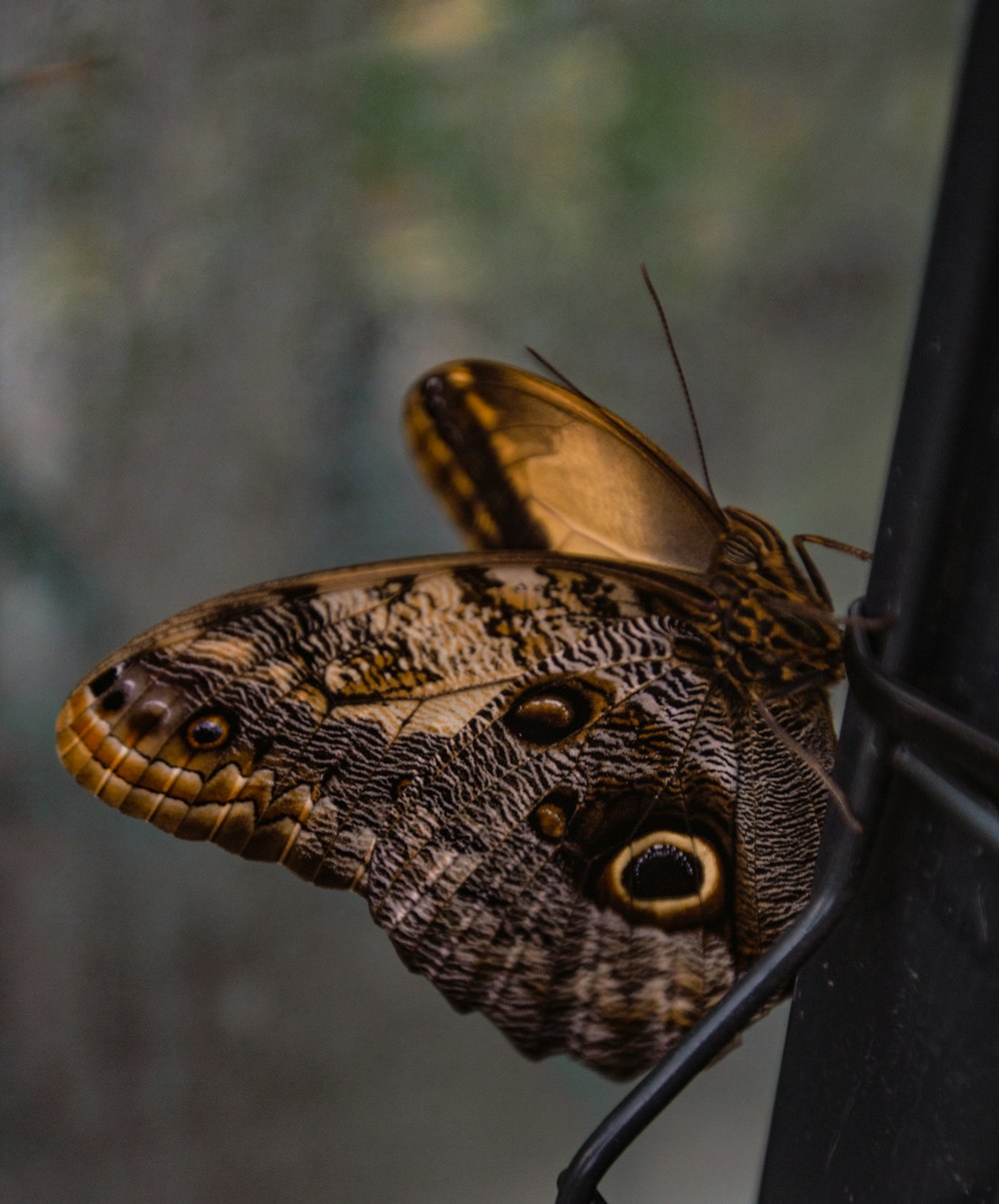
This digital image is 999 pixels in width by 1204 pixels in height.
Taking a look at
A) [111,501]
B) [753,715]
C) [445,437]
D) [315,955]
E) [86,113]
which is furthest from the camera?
[315,955]

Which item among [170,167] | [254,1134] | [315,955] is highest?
[170,167]

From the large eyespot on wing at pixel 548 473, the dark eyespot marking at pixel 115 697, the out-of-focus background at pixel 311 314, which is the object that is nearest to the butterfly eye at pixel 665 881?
the large eyespot on wing at pixel 548 473

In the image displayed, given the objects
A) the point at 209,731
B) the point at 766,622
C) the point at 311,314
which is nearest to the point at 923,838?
the point at 766,622

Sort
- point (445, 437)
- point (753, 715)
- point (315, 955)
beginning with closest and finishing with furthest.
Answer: point (753, 715) < point (445, 437) < point (315, 955)

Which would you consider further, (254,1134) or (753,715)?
(254,1134)

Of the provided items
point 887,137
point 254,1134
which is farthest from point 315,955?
point 887,137

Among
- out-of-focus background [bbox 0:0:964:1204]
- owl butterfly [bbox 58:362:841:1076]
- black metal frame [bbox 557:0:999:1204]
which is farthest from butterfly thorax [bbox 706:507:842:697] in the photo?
out-of-focus background [bbox 0:0:964:1204]

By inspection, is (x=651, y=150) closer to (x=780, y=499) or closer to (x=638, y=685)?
(x=780, y=499)

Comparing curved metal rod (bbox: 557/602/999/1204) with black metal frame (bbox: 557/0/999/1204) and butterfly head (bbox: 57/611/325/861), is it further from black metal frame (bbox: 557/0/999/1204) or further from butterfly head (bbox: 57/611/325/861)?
butterfly head (bbox: 57/611/325/861)
